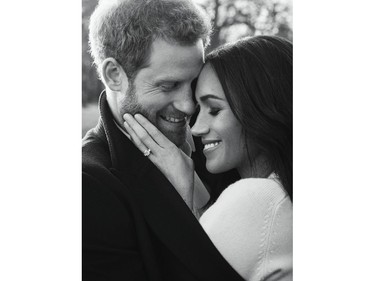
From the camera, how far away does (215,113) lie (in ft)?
6.43

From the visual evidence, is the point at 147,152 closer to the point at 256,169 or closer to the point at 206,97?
the point at 206,97

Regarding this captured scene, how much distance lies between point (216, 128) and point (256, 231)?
1.31 ft

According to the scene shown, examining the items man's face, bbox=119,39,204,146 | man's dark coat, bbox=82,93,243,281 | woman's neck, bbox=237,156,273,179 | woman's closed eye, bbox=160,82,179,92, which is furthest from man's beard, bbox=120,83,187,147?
woman's neck, bbox=237,156,273,179

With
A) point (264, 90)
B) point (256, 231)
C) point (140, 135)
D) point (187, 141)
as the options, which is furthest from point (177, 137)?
point (256, 231)

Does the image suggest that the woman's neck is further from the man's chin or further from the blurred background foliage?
the blurred background foliage

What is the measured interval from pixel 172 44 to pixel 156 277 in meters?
0.81

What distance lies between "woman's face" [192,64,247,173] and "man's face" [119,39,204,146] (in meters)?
0.05

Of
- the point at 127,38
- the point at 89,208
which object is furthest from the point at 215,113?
the point at 89,208

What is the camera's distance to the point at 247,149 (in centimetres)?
197

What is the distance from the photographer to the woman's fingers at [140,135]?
2.00 metres

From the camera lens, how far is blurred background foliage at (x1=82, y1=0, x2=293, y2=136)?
192cm

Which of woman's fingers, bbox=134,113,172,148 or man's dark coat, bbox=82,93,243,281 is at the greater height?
woman's fingers, bbox=134,113,172,148
